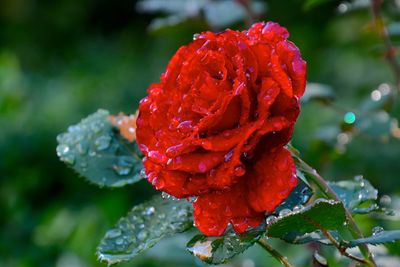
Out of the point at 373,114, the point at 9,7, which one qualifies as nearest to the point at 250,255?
the point at 373,114

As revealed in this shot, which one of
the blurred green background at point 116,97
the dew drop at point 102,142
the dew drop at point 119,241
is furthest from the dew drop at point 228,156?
the blurred green background at point 116,97

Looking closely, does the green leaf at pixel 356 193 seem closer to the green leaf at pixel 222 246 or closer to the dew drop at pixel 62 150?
the green leaf at pixel 222 246

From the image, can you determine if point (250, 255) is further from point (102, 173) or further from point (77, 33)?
point (77, 33)

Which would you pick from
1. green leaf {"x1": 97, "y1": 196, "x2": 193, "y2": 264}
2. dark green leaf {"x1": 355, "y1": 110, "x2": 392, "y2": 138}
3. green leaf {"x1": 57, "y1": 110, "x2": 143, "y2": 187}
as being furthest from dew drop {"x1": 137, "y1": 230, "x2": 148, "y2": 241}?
dark green leaf {"x1": 355, "y1": 110, "x2": 392, "y2": 138}

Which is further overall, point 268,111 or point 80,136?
point 80,136

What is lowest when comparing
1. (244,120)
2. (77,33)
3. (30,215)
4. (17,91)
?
(77,33)

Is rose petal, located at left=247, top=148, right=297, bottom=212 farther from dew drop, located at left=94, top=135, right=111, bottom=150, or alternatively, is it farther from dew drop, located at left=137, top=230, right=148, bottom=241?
dew drop, located at left=94, top=135, right=111, bottom=150

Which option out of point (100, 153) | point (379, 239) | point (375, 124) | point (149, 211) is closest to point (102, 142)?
point (100, 153)
